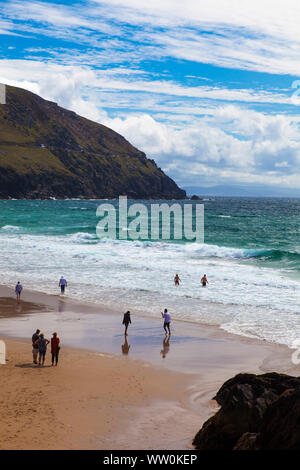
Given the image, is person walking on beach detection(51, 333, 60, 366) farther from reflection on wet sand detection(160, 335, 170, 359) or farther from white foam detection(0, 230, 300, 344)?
white foam detection(0, 230, 300, 344)

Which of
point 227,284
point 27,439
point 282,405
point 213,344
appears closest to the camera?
point 282,405

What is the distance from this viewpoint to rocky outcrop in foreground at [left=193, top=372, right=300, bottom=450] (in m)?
8.67

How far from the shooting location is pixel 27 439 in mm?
11164

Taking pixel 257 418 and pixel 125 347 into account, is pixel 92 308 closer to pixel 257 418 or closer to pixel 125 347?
pixel 125 347

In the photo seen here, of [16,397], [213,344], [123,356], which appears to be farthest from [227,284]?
[16,397]

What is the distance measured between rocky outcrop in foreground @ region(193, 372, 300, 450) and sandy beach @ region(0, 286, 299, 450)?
1020mm

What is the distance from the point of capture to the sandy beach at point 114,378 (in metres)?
11.8

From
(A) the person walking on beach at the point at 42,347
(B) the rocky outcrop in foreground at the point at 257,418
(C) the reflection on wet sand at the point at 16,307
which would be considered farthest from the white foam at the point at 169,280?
(B) the rocky outcrop in foreground at the point at 257,418

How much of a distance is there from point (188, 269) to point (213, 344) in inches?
767

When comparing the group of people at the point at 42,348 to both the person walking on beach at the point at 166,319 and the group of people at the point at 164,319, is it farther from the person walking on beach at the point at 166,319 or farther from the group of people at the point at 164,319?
the person walking on beach at the point at 166,319

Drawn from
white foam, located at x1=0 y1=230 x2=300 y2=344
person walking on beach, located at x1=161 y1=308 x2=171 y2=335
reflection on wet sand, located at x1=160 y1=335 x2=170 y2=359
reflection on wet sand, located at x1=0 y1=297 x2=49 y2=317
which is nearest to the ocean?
white foam, located at x1=0 y1=230 x2=300 y2=344

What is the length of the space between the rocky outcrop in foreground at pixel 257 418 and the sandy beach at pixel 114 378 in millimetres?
1020

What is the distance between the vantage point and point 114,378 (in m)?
16.1

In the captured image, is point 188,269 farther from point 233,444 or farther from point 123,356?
point 233,444
